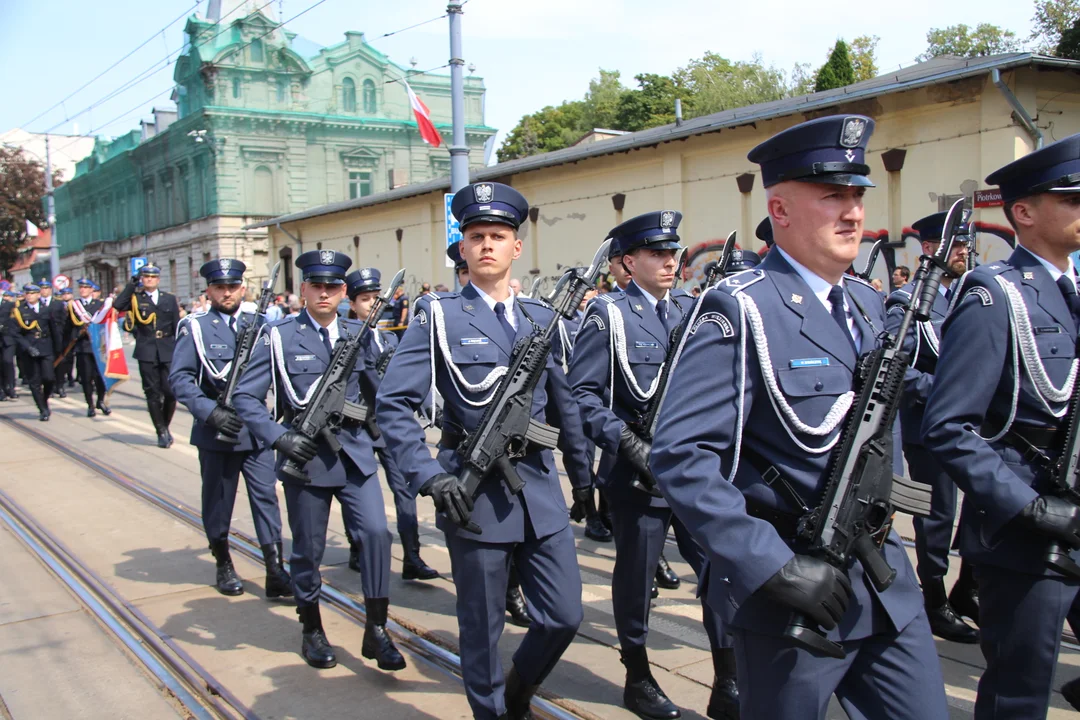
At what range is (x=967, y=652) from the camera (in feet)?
16.1

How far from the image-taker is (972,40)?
173 feet

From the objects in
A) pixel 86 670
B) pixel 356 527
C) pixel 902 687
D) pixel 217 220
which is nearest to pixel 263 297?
pixel 356 527

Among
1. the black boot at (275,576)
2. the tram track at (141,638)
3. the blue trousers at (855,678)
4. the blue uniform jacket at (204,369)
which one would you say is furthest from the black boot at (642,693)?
the blue uniform jacket at (204,369)

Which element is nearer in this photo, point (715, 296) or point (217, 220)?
point (715, 296)

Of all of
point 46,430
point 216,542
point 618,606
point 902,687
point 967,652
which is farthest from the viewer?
point 46,430

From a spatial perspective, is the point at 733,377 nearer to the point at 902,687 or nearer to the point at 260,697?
the point at 902,687

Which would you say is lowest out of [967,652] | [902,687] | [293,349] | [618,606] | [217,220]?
[967,652]

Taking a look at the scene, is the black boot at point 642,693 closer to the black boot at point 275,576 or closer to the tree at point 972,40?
the black boot at point 275,576

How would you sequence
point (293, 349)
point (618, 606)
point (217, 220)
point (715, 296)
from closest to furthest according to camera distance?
1. point (715, 296)
2. point (618, 606)
3. point (293, 349)
4. point (217, 220)

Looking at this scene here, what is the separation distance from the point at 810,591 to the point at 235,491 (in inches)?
196

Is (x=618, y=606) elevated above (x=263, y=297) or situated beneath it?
situated beneath

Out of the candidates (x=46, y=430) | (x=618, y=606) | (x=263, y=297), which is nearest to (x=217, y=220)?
(x=46, y=430)

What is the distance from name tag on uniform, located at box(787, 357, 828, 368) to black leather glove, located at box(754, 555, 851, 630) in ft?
1.67

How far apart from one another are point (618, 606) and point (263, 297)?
334cm
